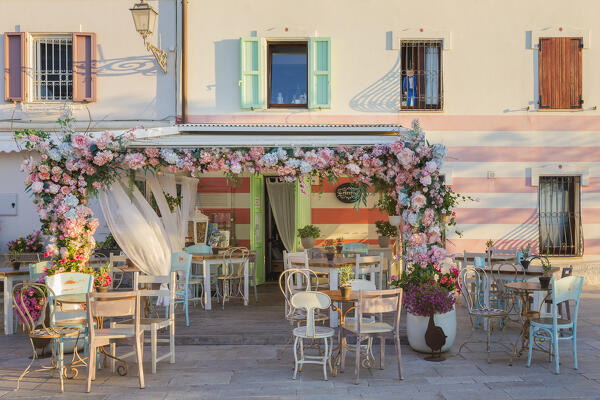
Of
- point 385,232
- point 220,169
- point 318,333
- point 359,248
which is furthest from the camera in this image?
point 385,232

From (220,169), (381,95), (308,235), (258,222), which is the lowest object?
(308,235)

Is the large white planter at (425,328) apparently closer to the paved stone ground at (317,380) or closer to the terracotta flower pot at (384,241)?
the paved stone ground at (317,380)

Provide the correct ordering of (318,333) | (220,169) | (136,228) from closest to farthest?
(318,333), (220,169), (136,228)

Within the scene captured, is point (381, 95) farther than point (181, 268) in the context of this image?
Yes

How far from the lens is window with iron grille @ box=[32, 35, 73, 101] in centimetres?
973

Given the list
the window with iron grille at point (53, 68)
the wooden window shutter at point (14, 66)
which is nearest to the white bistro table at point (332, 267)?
the window with iron grille at point (53, 68)

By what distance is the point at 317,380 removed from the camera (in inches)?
197

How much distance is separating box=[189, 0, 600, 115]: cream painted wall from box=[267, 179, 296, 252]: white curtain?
1.99 m

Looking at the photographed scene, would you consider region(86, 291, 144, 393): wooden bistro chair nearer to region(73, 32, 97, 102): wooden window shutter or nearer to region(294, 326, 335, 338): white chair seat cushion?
region(294, 326, 335, 338): white chair seat cushion

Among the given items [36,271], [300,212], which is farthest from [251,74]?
[36,271]

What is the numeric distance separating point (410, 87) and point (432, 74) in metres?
0.45

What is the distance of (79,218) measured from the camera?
624 centimetres

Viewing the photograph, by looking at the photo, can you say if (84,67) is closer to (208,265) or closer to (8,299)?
(208,265)

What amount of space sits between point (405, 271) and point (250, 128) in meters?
3.23
